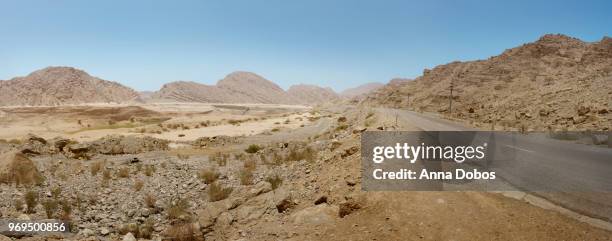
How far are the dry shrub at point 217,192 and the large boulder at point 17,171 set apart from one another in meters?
5.92

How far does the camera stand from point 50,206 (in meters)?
10.2

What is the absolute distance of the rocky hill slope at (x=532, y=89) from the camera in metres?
33.6

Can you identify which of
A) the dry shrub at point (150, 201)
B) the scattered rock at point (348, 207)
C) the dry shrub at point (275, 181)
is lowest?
the dry shrub at point (150, 201)

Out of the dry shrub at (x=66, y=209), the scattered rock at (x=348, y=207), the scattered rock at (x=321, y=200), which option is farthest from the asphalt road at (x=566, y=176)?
the dry shrub at (x=66, y=209)

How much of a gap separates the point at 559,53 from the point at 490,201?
9187 cm

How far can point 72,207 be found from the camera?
10.6m

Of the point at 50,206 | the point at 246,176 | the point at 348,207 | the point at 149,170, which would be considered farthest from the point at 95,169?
the point at 348,207

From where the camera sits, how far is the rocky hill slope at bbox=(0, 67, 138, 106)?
123 metres

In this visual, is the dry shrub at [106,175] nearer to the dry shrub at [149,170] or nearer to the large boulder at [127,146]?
the dry shrub at [149,170]

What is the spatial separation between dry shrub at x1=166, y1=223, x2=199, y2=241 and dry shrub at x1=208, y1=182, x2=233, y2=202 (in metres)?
2.48

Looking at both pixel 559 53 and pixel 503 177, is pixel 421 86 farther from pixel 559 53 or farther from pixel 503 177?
pixel 503 177

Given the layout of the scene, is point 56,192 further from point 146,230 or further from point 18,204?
point 146,230

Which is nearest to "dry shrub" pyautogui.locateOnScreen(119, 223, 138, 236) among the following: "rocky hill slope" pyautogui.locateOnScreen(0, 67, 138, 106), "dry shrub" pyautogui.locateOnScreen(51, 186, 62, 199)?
"dry shrub" pyautogui.locateOnScreen(51, 186, 62, 199)

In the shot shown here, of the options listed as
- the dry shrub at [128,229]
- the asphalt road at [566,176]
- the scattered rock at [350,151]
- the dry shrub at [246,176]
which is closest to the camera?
the asphalt road at [566,176]
